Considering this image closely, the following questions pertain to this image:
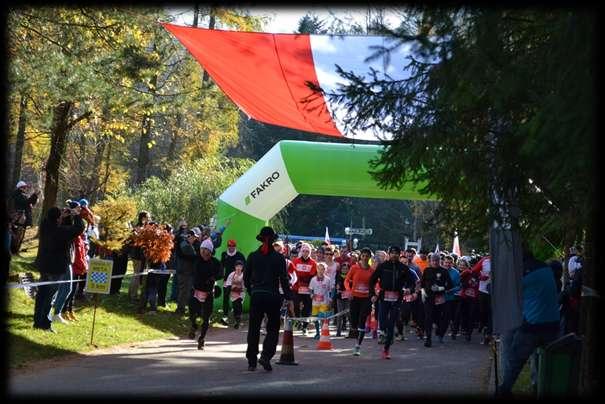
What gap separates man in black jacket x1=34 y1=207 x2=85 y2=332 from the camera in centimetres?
1688

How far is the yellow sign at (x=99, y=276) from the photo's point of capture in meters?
16.9

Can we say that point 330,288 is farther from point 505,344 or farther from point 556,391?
point 556,391

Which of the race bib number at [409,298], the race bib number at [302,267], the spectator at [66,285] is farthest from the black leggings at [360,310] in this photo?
the spectator at [66,285]

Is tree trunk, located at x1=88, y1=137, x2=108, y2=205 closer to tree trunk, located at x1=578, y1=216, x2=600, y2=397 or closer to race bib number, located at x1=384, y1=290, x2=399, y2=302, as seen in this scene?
race bib number, located at x1=384, y1=290, x2=399, y2=302

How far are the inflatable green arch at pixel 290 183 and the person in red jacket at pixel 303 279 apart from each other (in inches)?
64.2

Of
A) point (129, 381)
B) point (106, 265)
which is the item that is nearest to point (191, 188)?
point (106, 265)

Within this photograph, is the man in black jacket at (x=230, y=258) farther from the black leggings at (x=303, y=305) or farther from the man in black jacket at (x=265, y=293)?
the man in black jacket at (x=265, y=293)

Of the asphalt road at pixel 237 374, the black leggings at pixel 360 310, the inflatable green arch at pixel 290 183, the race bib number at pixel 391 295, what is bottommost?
the asphalt road at pixel 237 374

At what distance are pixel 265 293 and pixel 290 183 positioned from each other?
9965 millimetres

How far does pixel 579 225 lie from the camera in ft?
37.1

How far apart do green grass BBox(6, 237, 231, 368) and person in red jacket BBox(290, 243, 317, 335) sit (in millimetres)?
2341

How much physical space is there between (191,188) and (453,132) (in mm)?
31340

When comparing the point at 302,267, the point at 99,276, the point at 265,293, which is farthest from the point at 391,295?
the point at 99,276

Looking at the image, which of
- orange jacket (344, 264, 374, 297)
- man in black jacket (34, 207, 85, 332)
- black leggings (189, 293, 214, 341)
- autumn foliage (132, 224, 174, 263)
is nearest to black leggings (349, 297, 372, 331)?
orange jacket (344, 264, 374, 297)
